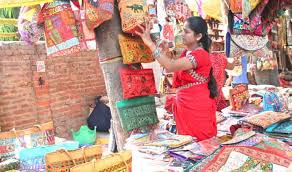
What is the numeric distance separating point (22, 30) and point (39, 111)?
3.70m

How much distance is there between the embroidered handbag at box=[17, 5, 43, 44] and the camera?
2566mm

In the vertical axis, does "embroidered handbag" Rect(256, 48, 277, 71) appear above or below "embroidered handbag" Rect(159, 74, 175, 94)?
above

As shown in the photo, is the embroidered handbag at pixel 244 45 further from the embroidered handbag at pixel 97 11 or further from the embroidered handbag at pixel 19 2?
the embroidered handbag at pixel 19 2

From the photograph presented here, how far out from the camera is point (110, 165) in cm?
171

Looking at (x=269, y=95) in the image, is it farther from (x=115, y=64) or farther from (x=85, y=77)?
(x=85, y=77)

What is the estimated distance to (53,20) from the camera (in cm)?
257

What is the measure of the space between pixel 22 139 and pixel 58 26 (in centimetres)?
86

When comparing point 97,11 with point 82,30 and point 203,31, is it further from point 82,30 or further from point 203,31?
point 203,31

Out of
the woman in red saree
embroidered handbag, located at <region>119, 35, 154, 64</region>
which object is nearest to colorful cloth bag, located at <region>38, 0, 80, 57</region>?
embroidered handbag, located at <region>119, 35, 154, 64</region>

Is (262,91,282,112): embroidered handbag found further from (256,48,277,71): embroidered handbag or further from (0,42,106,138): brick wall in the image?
(0,42,106,138): brick wall

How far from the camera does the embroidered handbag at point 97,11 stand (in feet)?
Result: 8.20

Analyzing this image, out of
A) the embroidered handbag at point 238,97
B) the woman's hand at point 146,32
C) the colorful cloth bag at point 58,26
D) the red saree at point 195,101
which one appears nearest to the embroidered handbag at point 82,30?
the colorful cloth bag at point 58,26

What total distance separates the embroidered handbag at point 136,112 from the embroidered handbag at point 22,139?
578mm

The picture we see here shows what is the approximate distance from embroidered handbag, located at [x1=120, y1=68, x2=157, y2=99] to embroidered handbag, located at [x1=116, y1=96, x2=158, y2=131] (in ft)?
0.20
